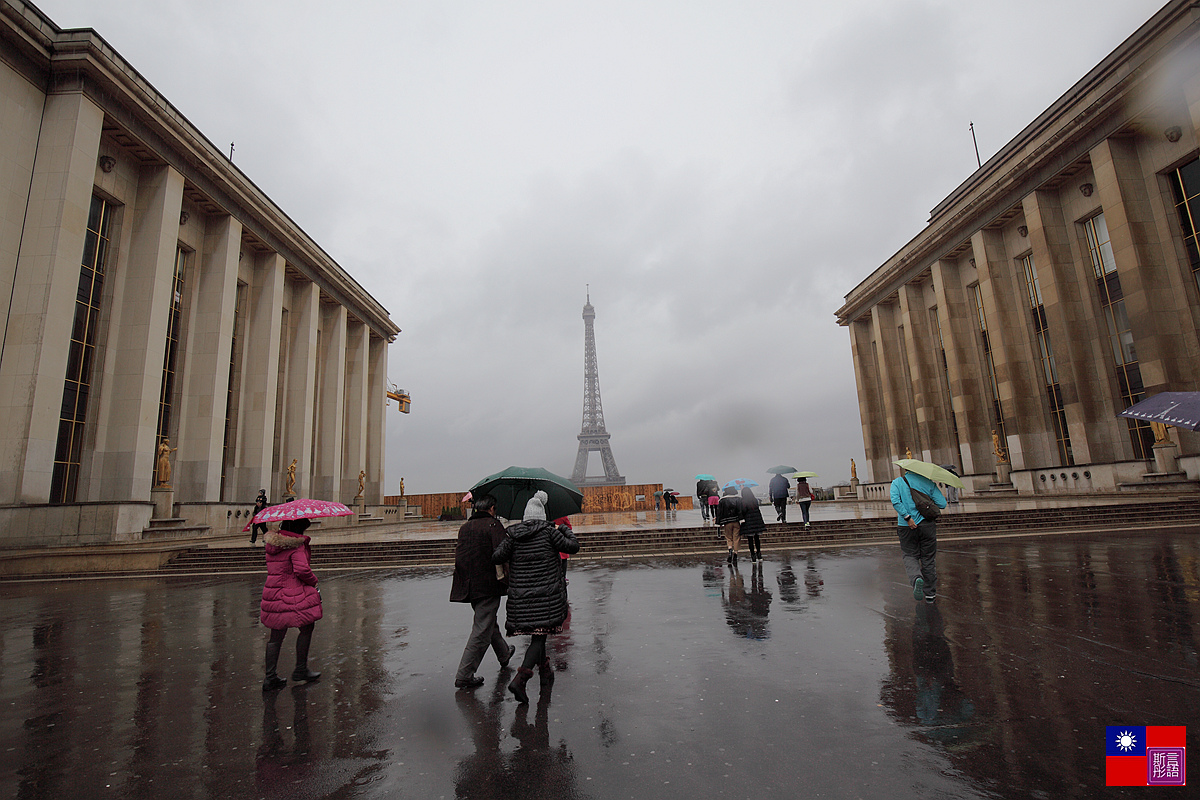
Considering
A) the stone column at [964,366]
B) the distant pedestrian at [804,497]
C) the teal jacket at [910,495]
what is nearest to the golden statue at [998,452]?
the stone column at [964,366]

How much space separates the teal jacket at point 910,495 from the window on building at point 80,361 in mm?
25549

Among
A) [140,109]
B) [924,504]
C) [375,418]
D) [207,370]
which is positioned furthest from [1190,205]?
[375,418]

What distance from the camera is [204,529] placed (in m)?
21.9

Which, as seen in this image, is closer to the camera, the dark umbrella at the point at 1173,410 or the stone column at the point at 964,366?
the dark umbrella at the point at 1173,410

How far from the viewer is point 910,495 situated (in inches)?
299

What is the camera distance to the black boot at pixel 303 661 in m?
5.36

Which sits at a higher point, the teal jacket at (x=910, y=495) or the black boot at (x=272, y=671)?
the teal jacket at (x=910, y=495)

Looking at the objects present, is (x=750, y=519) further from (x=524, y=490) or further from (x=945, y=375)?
(x=945, y=375)

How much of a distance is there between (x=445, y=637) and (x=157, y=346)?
22.5 m

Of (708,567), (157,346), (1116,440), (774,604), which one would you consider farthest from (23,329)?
(1116,440)

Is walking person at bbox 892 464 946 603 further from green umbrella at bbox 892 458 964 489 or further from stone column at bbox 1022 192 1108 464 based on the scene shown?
stone column at bbox 1022 192 1108 464

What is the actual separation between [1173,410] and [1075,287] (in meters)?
26.8

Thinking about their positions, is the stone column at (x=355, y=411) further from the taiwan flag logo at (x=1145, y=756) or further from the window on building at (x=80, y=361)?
the taiwan flag logo at (x=1145, y=756)

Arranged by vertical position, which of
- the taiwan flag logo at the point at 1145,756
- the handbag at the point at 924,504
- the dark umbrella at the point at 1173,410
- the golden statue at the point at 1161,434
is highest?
the golden statue at the point at 1161,434
